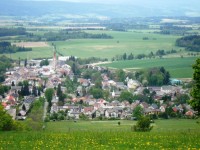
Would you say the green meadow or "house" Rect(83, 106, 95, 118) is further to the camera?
the green meadow

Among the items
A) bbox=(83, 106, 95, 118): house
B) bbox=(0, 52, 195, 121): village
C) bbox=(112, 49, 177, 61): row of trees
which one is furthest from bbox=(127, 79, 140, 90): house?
bbox=(112, 49, 177, 61): row of trees

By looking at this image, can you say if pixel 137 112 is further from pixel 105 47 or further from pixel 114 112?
pixel 105 47

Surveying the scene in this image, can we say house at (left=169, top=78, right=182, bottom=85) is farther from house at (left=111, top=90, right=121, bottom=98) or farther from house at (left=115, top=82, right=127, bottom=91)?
house at (left=111, top=90, right=121, bottom=98)

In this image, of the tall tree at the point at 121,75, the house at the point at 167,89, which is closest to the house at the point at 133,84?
the tall tree at the point at 121,75

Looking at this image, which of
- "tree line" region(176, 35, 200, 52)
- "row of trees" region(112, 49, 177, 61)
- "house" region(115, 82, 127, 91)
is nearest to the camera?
"house" region(115, 82, 127, 91)

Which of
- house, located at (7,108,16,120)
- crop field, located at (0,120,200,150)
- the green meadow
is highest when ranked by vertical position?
crop field, located at (0,120,200,150)

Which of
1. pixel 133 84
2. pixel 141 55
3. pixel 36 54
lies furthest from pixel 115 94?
pixel 36 54

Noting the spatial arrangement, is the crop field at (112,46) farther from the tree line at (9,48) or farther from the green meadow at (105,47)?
the tree line at (9,48)
